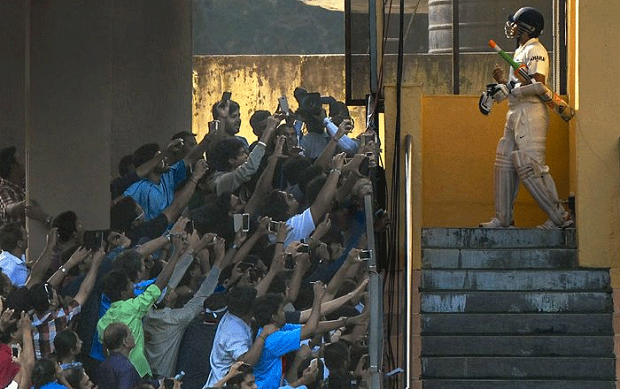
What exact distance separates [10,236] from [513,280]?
12.3 feet

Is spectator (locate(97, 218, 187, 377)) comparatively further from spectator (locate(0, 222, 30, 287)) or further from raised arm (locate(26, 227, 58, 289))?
spectator (locate(0, 222, 30, 287))

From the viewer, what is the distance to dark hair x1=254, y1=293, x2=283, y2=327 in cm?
1028

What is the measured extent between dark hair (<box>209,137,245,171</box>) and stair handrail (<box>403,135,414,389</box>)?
1.26 meters

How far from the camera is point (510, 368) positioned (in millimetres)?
11781

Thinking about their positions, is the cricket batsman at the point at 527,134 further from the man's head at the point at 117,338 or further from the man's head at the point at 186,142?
the man's head at the point at 117,338

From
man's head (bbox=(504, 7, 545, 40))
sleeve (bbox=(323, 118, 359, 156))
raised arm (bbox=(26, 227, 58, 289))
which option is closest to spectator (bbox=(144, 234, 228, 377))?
raised arm (bbox=(26, 227, 58, 289))

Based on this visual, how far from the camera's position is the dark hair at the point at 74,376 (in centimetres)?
955

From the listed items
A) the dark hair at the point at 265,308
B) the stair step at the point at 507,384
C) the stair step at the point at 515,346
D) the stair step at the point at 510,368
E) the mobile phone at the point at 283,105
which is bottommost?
the stair step at the point at 507,384

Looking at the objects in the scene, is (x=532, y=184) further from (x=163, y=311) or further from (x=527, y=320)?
(x=163, y=311)

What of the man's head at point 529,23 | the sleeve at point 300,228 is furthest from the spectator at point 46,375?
the man's head at point 529,23

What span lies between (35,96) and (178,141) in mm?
1187

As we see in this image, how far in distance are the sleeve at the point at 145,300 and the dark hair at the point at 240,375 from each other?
0.76 metres

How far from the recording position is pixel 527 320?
39.7 feet

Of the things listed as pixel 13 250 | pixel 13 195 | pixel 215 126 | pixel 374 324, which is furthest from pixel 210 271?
pixel 13 195
